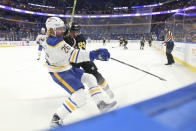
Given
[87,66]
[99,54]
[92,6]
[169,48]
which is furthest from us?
[92,6]

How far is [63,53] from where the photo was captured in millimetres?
1618

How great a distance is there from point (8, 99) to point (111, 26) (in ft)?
115

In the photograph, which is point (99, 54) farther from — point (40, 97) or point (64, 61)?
point (40, 97)

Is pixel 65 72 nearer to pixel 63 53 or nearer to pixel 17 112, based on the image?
pixel 63 53

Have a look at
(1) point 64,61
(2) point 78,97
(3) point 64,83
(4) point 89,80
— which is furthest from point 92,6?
(2) point 78,97

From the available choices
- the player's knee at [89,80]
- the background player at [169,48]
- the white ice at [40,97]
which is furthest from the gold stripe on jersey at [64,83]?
the background player at [169,48]

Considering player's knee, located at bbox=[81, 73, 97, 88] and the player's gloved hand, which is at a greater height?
the player's gloved hand

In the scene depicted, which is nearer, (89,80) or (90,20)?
(89,80)

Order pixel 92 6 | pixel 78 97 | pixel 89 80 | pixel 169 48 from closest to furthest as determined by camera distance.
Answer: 1. pixel 78 97
2. pixel 89 80
3. pixel 169 48
4. pixel 92 6

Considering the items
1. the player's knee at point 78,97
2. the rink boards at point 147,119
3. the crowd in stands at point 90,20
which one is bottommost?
the player's knee at point 78,97

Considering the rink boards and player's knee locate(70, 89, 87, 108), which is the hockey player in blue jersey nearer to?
player's knee locate(70, 89, 87, 108)

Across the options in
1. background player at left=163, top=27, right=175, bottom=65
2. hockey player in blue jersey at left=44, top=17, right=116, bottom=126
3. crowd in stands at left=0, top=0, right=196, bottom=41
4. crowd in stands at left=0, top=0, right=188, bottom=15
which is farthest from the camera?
crowd in stands at left=0, top=0, right=188, bottom=15

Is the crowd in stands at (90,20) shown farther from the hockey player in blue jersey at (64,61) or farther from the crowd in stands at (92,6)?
the hockey player in blue jersey at (64,61)

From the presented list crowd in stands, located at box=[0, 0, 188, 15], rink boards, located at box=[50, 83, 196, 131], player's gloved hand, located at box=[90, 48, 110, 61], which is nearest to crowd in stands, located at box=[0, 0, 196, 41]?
crowd in stands, located at box=[0, 0, 188, 15]
